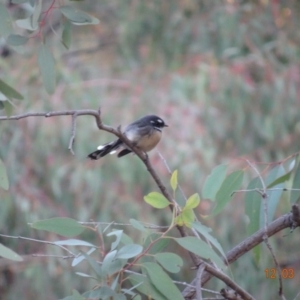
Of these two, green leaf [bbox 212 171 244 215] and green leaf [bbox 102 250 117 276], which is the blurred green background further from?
green leaf [bbox 102 250 117 276]

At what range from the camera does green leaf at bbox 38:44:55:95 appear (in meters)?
1.95

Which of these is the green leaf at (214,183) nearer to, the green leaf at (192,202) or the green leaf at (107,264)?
the green leaf at (192,202)

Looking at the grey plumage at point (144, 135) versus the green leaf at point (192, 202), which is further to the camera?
the grey plumage at point (144, 135)

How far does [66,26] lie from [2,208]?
270cm

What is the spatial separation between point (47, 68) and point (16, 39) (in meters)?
0.15

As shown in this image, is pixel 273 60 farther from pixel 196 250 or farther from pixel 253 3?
pixel 196 250

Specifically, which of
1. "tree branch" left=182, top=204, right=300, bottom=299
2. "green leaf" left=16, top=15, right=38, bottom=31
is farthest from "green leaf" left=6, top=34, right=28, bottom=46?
"tree branch" left=182, top=204, right=300, bottom=299

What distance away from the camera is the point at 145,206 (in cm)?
480

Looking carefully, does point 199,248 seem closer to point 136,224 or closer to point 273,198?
point 136,224

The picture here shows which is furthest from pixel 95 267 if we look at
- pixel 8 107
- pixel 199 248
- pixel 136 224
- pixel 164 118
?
pixel 164 118

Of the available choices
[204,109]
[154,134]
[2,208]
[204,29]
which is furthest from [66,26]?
[204,29]

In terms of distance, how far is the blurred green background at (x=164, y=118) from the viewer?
472 cm

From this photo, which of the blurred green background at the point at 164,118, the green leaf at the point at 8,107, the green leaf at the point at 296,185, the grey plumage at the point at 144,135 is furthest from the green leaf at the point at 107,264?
the blurred green background at the point at 164,118

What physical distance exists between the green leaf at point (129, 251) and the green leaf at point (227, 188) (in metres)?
0.68
